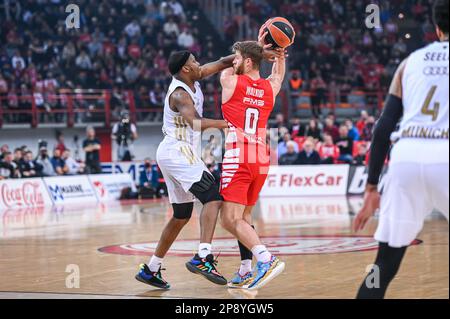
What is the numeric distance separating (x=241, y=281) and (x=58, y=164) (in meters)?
16.4

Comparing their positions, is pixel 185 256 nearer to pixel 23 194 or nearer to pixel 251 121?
pixel 251 121

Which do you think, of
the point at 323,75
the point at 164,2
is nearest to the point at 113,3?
the point at 164,2

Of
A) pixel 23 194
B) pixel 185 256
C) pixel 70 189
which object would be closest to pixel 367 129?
pixel 70 189

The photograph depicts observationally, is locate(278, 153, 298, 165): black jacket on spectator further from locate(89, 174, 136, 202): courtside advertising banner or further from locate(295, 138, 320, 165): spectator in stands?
locate(89, 174, 136, 202): courtside advertising banner

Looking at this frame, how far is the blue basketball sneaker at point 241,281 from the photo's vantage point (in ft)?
26.0

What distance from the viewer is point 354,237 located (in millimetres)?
12328

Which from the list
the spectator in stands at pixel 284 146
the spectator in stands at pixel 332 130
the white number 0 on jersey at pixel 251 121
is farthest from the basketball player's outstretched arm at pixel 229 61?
the spectator in stands at pixel 332 130

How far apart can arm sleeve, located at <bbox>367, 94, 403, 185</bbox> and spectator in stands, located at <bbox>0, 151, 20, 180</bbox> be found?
57.6 feet

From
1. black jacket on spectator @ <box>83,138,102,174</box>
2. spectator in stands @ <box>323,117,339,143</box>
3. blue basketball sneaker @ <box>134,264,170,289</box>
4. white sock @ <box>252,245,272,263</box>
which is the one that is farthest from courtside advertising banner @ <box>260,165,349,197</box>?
white sock @ <box>252,245,272,263</box>

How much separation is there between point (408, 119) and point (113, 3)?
94.0ft

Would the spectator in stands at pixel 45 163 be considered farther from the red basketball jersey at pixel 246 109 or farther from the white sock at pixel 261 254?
the white sock at pixel 261 254

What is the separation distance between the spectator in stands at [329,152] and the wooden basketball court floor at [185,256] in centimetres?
584

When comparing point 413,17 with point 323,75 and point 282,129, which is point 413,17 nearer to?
point 323,75

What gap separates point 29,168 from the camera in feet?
72.7
